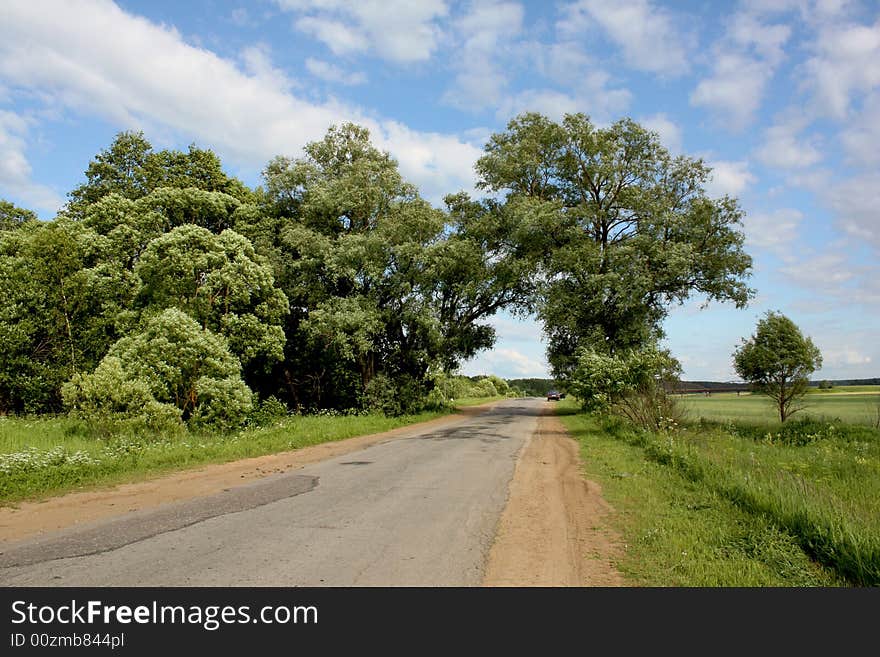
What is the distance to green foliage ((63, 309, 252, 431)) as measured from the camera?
16.5 meters

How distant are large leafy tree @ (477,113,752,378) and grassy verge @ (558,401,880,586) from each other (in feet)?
51.1

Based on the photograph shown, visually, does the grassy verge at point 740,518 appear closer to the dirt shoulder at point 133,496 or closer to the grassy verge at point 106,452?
the dirt shoulder at point 133,496

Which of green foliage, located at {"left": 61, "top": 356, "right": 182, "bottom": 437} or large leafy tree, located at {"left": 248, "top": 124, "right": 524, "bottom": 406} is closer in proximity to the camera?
green foliage, located at {"left": 61, "top": 356, "right": 182, "bottom": 437}

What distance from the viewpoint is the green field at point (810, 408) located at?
2098 centimetres

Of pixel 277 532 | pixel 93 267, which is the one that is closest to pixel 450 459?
pixel 277 532

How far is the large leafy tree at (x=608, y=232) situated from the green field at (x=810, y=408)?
605 cm

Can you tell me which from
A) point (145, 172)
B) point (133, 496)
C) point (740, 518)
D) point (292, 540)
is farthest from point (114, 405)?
point (145, 172)

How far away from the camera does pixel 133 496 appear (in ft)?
27.4

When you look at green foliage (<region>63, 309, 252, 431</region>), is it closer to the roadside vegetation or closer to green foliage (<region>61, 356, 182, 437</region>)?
green foliage (<region>61, 356, 182, 437</region>)

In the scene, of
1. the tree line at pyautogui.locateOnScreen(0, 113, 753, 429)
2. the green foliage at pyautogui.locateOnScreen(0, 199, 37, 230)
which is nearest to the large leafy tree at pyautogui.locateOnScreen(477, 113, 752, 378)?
the tree line at pyautogui.locateOnScreen(0, 113, 753, 429)
